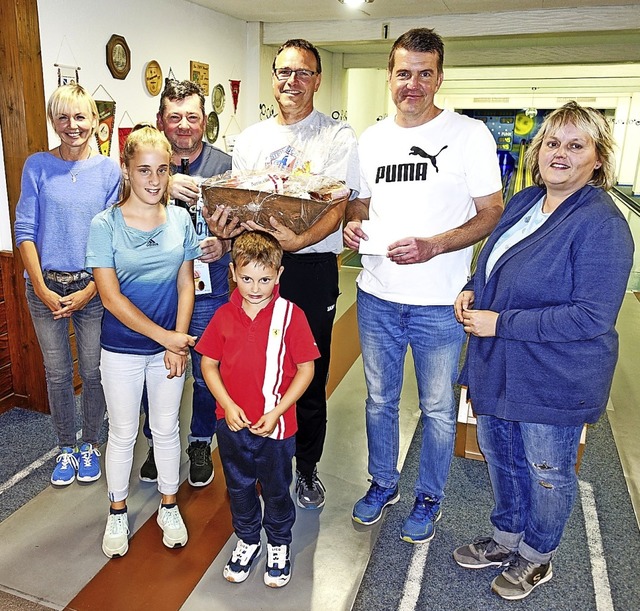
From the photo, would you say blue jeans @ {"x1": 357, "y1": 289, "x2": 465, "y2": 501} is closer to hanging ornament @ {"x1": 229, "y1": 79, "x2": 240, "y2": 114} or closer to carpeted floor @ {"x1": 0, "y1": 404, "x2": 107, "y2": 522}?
carpeted floor @ {"x1": 0, "y1": 404, "x2": 107, "y2": 522}

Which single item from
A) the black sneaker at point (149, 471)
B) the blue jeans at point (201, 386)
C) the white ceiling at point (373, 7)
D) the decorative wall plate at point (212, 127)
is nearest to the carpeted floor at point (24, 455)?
the black sneaker at point (149, 471)

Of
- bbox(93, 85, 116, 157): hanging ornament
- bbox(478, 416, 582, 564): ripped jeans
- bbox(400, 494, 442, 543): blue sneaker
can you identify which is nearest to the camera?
bbox(478, 416, 582, 564): ripped jeans

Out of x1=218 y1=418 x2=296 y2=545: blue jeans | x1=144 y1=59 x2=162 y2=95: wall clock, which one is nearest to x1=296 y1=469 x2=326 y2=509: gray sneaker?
x1=218 y1=418 x2=296 y2=545: blue jeans

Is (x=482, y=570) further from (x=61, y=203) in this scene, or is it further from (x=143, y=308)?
(x=61, y=203)

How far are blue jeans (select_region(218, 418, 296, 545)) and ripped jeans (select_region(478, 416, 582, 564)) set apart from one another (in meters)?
0.66

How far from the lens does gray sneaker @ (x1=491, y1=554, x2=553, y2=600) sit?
74.4 inches

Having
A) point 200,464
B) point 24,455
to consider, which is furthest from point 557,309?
point 24,455

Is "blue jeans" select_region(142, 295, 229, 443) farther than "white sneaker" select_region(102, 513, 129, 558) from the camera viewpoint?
Yes

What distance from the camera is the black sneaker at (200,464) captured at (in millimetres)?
2465

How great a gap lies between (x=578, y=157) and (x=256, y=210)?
0.91 meters

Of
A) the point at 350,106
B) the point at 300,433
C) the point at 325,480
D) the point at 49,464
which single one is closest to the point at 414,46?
the point at 300,433

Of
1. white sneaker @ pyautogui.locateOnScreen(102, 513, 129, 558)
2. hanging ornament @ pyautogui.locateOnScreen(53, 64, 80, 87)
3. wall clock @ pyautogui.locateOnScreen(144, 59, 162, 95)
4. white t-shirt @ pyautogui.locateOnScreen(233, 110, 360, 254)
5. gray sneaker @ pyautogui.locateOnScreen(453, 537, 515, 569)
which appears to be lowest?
gray sneaker @ pyautogui.locateOnScreen(453, 537, 515, 569)

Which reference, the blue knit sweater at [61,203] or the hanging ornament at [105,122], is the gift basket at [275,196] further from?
the hanging ornament at [105,122]

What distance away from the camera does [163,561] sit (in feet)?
6.61
